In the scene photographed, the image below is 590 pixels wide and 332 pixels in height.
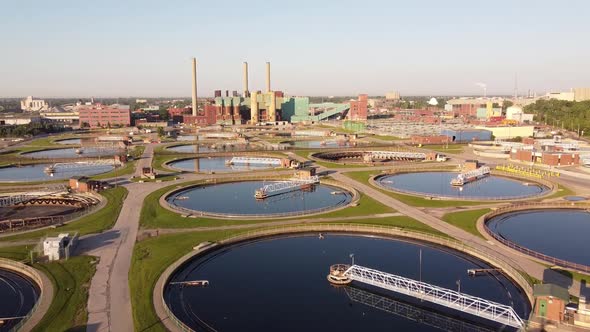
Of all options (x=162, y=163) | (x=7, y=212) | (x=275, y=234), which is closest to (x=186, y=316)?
(x=275, y=234)

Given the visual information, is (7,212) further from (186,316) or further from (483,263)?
(483,263)

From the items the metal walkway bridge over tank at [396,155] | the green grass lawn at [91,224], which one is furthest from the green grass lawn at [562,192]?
the green grass lawn at [91,224]

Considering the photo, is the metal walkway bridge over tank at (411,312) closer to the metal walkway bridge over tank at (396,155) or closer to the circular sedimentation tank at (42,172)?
the circular sedimentation tank at (42,172)

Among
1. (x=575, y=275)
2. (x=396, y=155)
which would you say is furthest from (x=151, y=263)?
(x=396, y=155)

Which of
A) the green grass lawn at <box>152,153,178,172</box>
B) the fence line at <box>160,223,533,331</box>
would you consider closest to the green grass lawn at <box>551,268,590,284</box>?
the fence line at <box>160,223,533,331</box>

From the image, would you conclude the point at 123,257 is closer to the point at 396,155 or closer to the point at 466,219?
the point at 466,219
